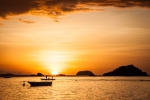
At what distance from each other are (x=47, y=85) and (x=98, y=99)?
60.5m

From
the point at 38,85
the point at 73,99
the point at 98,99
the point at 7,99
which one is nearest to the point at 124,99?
the point at 98,99

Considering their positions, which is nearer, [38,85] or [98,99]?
[98,99]

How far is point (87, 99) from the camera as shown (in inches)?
2554

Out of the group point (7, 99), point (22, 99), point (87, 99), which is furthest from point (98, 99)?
point (7, 99)

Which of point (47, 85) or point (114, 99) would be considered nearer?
point (114, 99)

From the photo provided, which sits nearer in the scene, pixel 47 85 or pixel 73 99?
pixel 73 99

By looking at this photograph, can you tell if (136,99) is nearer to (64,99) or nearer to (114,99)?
(114,99)

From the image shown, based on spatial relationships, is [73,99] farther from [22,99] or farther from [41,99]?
[22,99]

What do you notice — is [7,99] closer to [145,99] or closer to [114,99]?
[114,99]

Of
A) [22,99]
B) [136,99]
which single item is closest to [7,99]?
[22,99]

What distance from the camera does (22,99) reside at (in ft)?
219

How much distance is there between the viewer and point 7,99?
67.0 m

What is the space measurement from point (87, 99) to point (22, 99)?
1729 centimetres

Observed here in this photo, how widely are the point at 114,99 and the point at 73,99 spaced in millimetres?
10544
